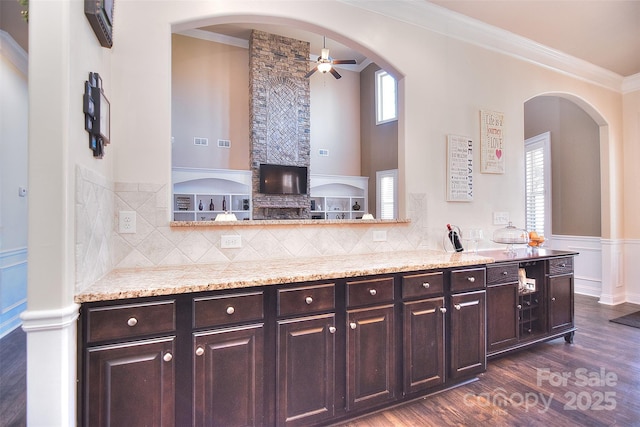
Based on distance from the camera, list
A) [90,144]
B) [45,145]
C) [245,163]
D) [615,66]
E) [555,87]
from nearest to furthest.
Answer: [45,145], [90,144], [555,87], [615,66], [245,163]

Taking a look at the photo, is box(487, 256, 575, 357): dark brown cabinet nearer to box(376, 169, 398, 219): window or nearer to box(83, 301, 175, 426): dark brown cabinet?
box(83, 301, 175, 426): dark brown cabinet

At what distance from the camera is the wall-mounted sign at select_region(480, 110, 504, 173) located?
10.9 ft

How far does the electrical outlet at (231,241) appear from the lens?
220cm

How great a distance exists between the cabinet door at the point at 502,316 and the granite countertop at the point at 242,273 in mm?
393

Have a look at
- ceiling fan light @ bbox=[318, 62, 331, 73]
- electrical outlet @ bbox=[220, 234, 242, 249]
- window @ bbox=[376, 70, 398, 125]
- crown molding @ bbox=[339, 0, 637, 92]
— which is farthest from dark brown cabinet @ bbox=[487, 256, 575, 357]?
window @ bbox=[376, 70, 398, 125]

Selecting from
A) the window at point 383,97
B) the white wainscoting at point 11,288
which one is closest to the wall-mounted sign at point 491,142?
the window at point 383,97

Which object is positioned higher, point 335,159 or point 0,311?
point 335,159

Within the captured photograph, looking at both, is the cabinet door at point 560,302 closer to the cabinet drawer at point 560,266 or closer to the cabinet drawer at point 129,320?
the cabinet drawer at point 560,266

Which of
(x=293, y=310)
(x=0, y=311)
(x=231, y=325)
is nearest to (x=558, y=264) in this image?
(x=293, y=310)

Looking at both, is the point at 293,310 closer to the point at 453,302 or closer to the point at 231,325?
the point at 231,325

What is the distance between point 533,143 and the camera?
588cm

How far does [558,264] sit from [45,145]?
393cm

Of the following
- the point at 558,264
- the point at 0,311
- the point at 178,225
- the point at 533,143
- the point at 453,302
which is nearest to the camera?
the point at 178,225

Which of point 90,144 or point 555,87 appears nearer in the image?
point 90,144
